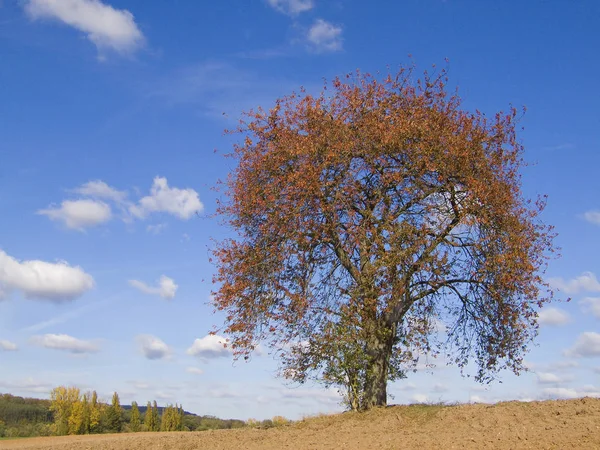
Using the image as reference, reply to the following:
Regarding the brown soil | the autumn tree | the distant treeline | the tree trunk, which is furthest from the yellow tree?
the tree trunk

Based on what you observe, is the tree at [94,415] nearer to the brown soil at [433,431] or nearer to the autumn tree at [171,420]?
the autumn tree at [171,420]

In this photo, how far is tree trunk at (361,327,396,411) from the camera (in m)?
16.8

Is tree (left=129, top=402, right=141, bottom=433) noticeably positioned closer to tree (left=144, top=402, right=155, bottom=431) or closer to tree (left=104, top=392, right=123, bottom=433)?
tree (left=144, top=402, right=155, bottom=431)

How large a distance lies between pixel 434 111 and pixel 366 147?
2691 mm

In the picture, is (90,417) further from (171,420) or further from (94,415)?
(171,420)

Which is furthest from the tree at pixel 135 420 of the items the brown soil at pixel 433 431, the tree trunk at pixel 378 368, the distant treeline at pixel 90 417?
the tree trunk at pixel 378 368

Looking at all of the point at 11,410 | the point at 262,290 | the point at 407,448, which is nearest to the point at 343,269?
the point at 262,290

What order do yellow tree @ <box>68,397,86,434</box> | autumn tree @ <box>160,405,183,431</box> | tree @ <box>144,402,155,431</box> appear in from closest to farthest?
autumn tree @ <box>160,405,183,431</box>
tree @ <box>144,402,155,431</box>
yellow tree @ <box>68,397,86,434</box>

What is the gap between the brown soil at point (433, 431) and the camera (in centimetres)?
1184

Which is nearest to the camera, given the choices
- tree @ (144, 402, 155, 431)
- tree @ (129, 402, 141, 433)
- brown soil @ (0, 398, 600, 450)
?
brown soil @ (0, 398, 600, 450)

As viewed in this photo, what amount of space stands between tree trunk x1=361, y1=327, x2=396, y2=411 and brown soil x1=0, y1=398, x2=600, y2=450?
0.71 m

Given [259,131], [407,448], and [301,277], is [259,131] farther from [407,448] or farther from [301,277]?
[407,448]

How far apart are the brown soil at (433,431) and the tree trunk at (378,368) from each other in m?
0.71

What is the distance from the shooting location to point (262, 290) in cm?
1711
